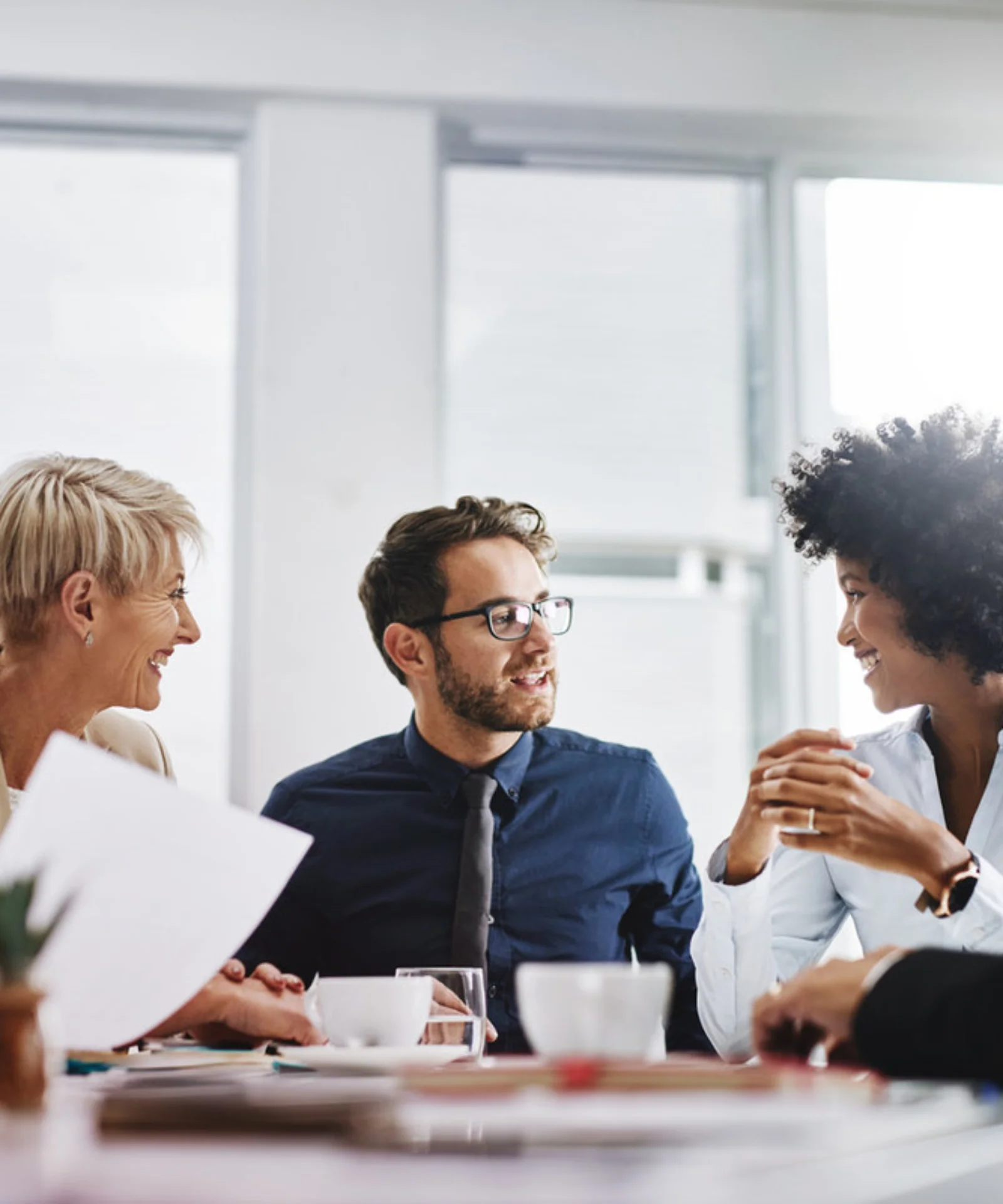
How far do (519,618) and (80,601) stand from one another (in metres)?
0.70

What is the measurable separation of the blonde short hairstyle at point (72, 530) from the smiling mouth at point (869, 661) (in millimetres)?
1090

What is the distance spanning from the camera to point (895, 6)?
329 cm

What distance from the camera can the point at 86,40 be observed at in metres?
3.08

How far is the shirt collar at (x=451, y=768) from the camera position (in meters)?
2.31

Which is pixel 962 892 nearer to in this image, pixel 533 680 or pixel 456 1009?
pixel 456 1009

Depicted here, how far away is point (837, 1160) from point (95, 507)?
5.95 ft

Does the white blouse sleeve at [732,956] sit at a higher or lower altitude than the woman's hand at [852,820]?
lower

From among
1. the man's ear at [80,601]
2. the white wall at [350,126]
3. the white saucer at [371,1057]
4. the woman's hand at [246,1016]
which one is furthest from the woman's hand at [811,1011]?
the white wall at [350,126]

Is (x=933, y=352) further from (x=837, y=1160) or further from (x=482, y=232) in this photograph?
(x=837, y=1160)

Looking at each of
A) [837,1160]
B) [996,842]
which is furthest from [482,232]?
[837,1160]

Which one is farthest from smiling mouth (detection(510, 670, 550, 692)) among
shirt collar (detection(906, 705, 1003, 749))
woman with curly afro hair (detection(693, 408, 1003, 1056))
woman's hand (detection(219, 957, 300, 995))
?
woman's hand (detection(219, 957, 300, 995))

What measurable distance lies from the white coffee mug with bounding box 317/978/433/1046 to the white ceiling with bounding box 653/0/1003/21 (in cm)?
262

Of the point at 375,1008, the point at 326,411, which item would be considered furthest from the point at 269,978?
the point at 326,411

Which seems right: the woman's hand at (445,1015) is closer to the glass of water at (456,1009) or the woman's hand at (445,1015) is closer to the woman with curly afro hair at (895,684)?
the glass of water at (456,1009)
